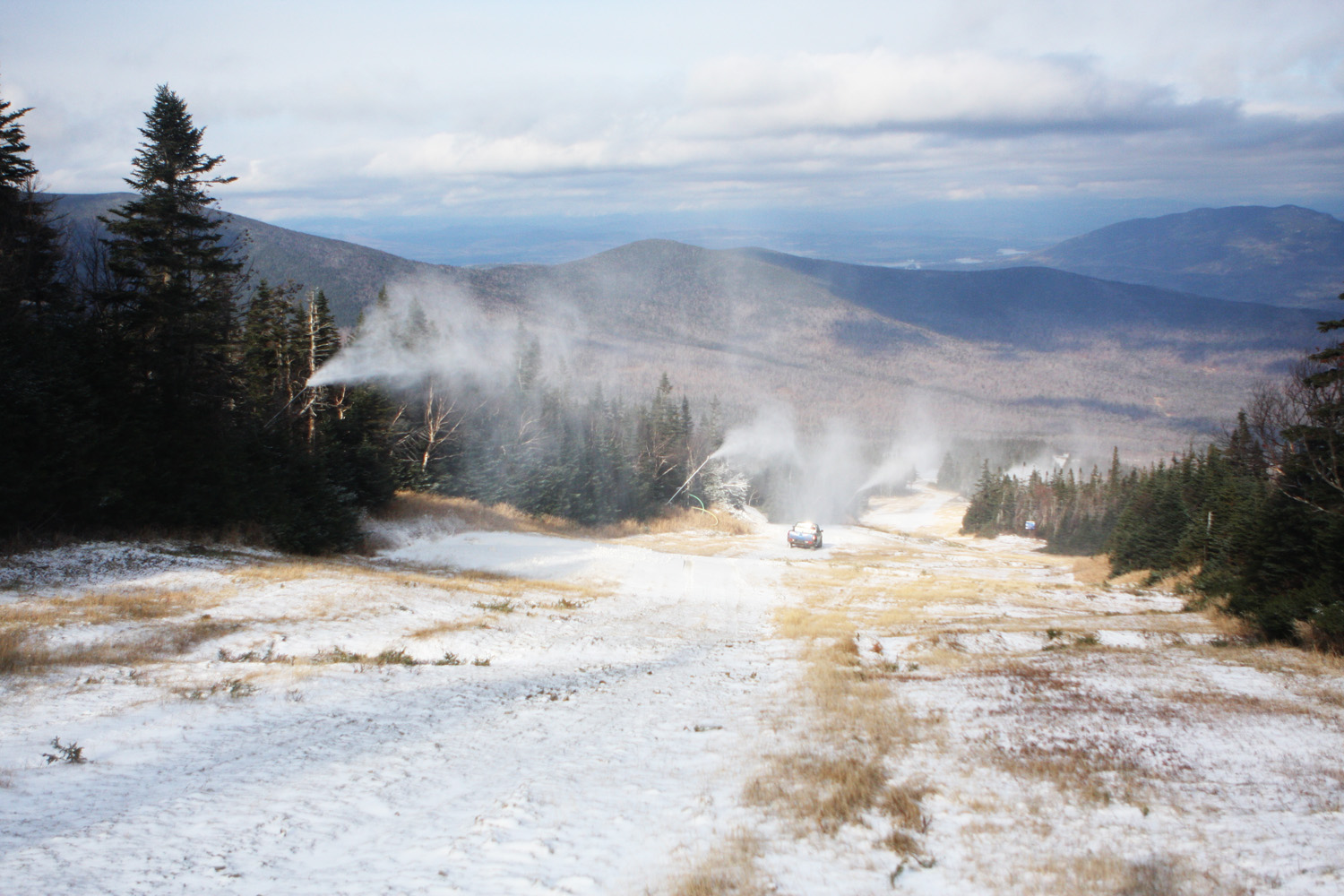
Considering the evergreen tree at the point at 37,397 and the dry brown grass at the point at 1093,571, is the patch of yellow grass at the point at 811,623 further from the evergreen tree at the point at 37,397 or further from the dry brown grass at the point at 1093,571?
the dry brown grass at the point at 1093,571

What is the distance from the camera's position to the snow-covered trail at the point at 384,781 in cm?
575

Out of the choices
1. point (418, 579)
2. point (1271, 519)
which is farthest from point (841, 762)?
point (1271, 519)

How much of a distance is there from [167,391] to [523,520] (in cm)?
2568

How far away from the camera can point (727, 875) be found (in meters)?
5.73

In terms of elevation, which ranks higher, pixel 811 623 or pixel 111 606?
pixel 111 606

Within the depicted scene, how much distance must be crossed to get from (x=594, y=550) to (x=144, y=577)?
19.9m

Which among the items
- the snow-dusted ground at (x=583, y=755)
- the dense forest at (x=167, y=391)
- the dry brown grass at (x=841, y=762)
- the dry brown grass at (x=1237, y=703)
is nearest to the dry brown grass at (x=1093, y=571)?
the snow-dusted ground at (x=583, y=755)

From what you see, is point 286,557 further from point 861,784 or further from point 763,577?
point 861,784

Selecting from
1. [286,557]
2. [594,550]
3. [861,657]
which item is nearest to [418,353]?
[594,550]

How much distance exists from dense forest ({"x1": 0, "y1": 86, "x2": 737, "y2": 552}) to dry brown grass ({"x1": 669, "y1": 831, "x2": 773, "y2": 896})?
22.7 m

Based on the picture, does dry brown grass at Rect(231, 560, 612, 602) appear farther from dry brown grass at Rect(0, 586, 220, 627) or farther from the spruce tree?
the spruce tree

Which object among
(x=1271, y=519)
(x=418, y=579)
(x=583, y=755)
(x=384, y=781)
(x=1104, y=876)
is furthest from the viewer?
(x=418, y=579)

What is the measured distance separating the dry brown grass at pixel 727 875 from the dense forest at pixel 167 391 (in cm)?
2269

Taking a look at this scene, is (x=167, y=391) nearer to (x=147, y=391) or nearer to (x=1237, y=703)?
(x=147, y=391)
